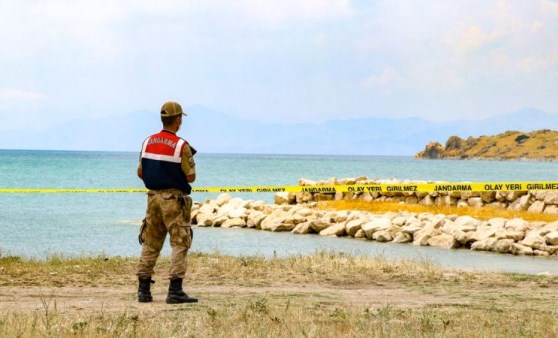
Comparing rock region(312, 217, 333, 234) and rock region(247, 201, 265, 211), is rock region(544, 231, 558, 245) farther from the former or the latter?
rock region(247, 201, 265, 211)

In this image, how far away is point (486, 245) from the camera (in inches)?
800

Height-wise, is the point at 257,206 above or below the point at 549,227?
below

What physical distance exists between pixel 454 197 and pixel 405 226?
588 centimetres

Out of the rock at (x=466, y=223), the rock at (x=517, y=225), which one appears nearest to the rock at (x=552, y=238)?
the rock at (x=517, y=225)

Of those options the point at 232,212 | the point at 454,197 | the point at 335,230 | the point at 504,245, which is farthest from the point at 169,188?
the point at 454,197

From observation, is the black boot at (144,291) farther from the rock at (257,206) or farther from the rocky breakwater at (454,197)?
the rock at (257,206)

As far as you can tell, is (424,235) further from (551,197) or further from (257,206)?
(257,206)

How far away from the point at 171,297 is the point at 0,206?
105ft

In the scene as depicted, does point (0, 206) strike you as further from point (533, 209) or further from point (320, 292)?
point (320, 292)

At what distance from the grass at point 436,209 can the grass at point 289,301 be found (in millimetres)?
10915

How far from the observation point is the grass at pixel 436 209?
24.8 m

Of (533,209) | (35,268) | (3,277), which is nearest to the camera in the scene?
(3,277)

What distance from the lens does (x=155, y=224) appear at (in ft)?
31.5

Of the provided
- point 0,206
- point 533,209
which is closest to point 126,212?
point 0,206
